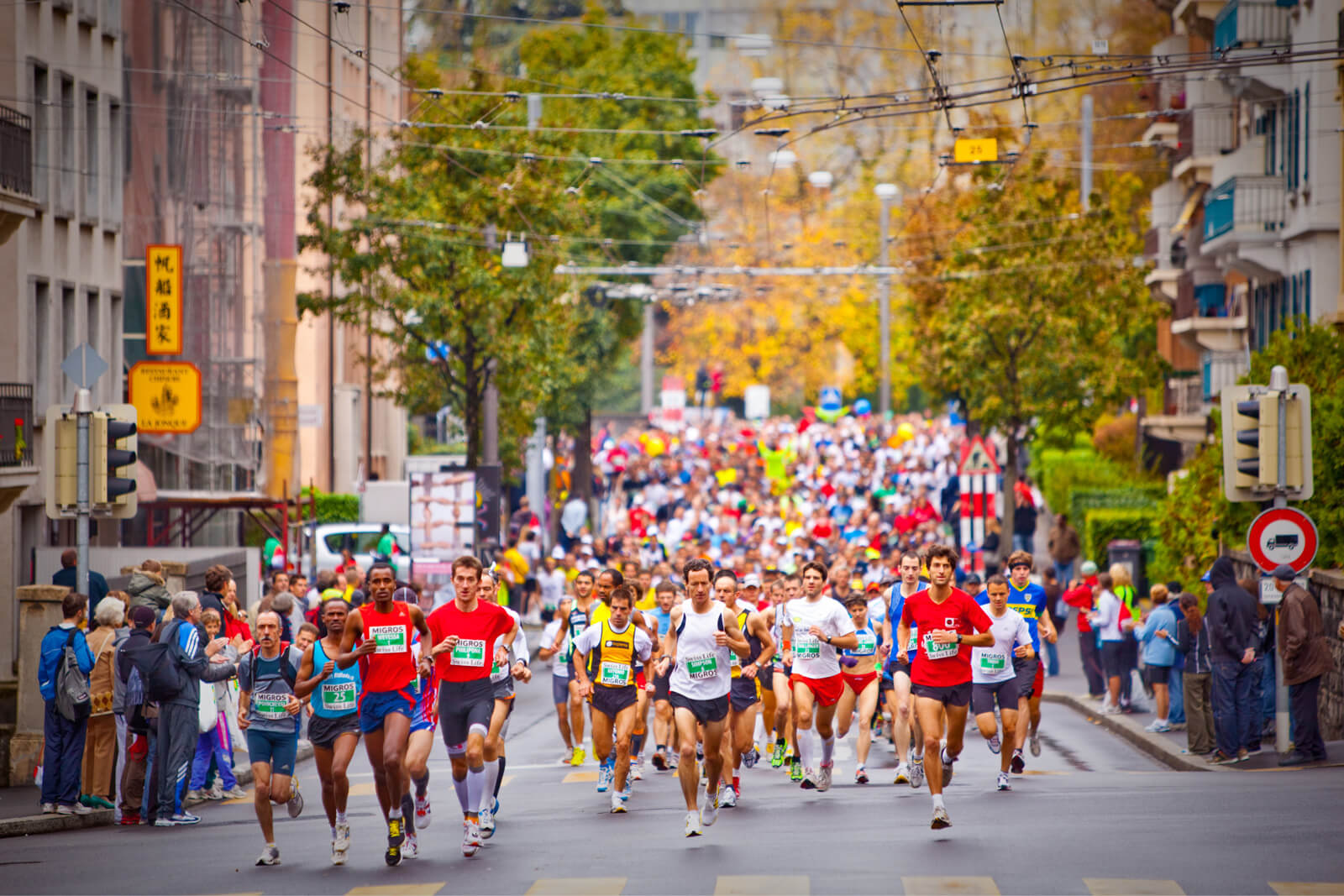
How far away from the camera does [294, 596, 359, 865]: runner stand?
12258 millimetres

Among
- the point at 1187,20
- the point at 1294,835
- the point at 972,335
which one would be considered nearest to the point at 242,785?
the point at 1294,835

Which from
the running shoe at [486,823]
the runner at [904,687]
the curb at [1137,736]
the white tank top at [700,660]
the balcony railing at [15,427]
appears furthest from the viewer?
the balcony railing at [15,427]

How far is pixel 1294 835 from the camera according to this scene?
1210 cm

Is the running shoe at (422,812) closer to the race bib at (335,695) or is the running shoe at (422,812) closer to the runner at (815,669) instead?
the race bib at (335,695)

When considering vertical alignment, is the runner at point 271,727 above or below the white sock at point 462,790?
above

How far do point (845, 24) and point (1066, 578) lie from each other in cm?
4300

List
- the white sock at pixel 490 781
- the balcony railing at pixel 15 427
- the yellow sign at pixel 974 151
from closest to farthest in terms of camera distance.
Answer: the white sock at pixel 490 781 → the balcony railing at pixel 15 427 → the yellow sign at pixel 974 151

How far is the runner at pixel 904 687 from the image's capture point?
603 inches

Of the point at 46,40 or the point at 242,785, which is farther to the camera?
the point at 46,40

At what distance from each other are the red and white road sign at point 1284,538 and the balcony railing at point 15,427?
14.2 m

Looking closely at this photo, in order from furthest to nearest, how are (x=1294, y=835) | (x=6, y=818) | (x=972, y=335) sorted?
(x=972, y=335) < (x=6, y=818) < (x=1294, y=835)

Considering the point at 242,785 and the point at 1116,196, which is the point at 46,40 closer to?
the point at 242,785

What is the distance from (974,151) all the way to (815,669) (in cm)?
1073

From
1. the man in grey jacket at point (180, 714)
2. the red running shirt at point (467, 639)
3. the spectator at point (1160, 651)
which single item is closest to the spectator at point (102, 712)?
the man in grey jacket at point (180, 714)
